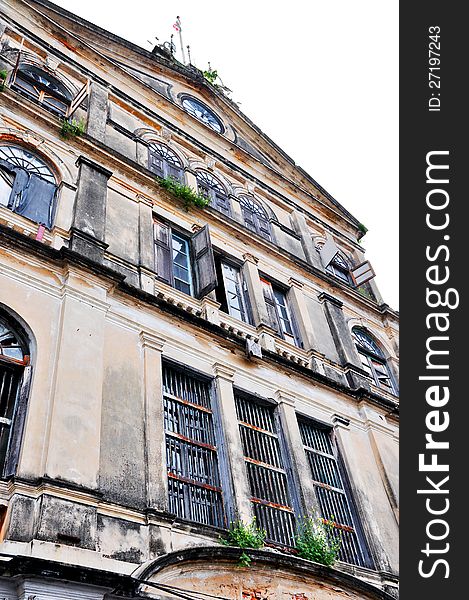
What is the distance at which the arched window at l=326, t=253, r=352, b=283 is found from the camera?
48.9 feet

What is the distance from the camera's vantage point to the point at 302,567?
270 inches

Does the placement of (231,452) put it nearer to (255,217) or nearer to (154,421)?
(154,421)

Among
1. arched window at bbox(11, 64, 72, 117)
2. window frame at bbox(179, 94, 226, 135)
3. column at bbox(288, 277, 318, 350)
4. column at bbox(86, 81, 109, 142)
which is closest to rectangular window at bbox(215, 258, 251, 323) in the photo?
column at bbox(288, 277, 318, 350)

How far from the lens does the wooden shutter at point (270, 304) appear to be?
1078 centimetres

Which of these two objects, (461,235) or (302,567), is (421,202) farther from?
(302,567)

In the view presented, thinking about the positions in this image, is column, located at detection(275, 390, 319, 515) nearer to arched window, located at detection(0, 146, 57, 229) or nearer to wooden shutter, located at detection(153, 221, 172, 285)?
wooden shutter, located at detection(153, 221, 172, 285)

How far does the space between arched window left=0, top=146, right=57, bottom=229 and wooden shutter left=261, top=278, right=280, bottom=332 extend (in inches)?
173

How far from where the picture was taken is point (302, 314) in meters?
11.5

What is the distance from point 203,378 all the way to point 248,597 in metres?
2.98

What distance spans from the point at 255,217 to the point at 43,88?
17.6 feet

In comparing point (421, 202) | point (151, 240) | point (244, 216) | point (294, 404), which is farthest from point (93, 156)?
point (421, 202)

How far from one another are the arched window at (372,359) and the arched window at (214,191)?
4130 millimetres

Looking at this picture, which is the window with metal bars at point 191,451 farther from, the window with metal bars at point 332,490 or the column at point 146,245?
the window with metal bars at point 332,490

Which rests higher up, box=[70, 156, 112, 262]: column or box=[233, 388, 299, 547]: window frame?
box=[70, 156, 112, 262]: column
